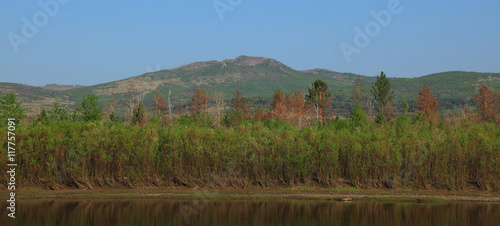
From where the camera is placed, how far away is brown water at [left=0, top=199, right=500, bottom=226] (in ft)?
38.3

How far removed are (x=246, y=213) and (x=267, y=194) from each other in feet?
8.69

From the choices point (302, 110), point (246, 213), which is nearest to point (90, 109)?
point (246, 213)

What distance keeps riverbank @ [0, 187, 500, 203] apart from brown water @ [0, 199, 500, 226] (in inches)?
21.5

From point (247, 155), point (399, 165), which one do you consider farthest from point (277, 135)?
point (399, 165)

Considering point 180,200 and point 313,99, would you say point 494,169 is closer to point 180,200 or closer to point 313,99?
point 180,200

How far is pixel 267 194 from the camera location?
1524 cm

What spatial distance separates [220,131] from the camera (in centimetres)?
1700

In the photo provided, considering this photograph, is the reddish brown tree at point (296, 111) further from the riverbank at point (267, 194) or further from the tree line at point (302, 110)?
the riverbank at point (267, 194)

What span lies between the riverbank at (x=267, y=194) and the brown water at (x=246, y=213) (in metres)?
0.55

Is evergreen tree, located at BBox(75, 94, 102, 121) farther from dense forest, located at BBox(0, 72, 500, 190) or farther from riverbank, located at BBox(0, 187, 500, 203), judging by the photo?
riverbank, located at BBox(0, 187, 500, 203)

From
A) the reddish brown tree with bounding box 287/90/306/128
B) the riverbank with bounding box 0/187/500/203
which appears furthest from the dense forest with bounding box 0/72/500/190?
the reddish brown tree with bounding box 287/90/306/128

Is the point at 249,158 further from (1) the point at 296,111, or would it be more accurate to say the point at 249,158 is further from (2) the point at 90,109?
(1) the point at 296,111

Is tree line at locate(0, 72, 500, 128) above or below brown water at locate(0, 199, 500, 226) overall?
above

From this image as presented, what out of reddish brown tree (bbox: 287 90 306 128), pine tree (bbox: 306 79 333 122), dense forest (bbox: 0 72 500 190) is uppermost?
pine tree (bbox: 306 79 333 122)
